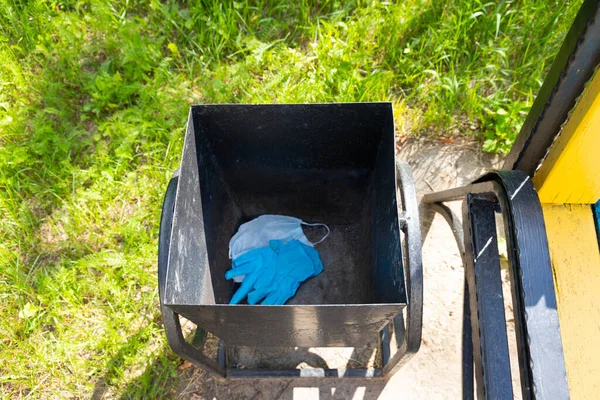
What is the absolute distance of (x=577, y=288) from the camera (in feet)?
4.13

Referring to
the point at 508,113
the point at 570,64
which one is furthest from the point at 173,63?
the point at 570,64

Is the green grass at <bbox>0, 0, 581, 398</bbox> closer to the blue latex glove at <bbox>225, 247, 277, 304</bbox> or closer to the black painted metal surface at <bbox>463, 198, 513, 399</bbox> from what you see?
the blue latex glove at <bbox>225, 247, 277, 304</bbox>

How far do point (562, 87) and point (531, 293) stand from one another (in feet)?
1.98

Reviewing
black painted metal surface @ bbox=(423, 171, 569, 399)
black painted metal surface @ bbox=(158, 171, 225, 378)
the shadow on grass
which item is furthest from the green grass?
black painted metal surface @ bbox=(423, 171, 569, 399)

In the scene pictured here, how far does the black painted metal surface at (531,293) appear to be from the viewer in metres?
1.09

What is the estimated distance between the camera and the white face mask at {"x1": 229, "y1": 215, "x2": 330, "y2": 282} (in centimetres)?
207

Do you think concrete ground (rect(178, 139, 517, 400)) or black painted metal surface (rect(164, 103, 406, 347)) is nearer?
black painted metal surface (rect(164, 103, 406, 347))

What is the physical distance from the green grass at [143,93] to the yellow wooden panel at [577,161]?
1.32 metres

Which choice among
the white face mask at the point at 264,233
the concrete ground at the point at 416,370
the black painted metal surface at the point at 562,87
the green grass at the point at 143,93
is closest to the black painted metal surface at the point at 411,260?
the black painted metal surface at the point at 562,87

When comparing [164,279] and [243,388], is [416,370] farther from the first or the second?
[164,279]

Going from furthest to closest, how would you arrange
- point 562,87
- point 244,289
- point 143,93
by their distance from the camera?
1. point 143,93
2. point 244,289
3. point 562,87

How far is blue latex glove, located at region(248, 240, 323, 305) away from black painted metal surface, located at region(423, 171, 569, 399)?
3.21ft

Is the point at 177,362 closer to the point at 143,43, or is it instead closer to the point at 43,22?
the point at 143,43

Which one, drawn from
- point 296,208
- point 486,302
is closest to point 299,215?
point 296,208
